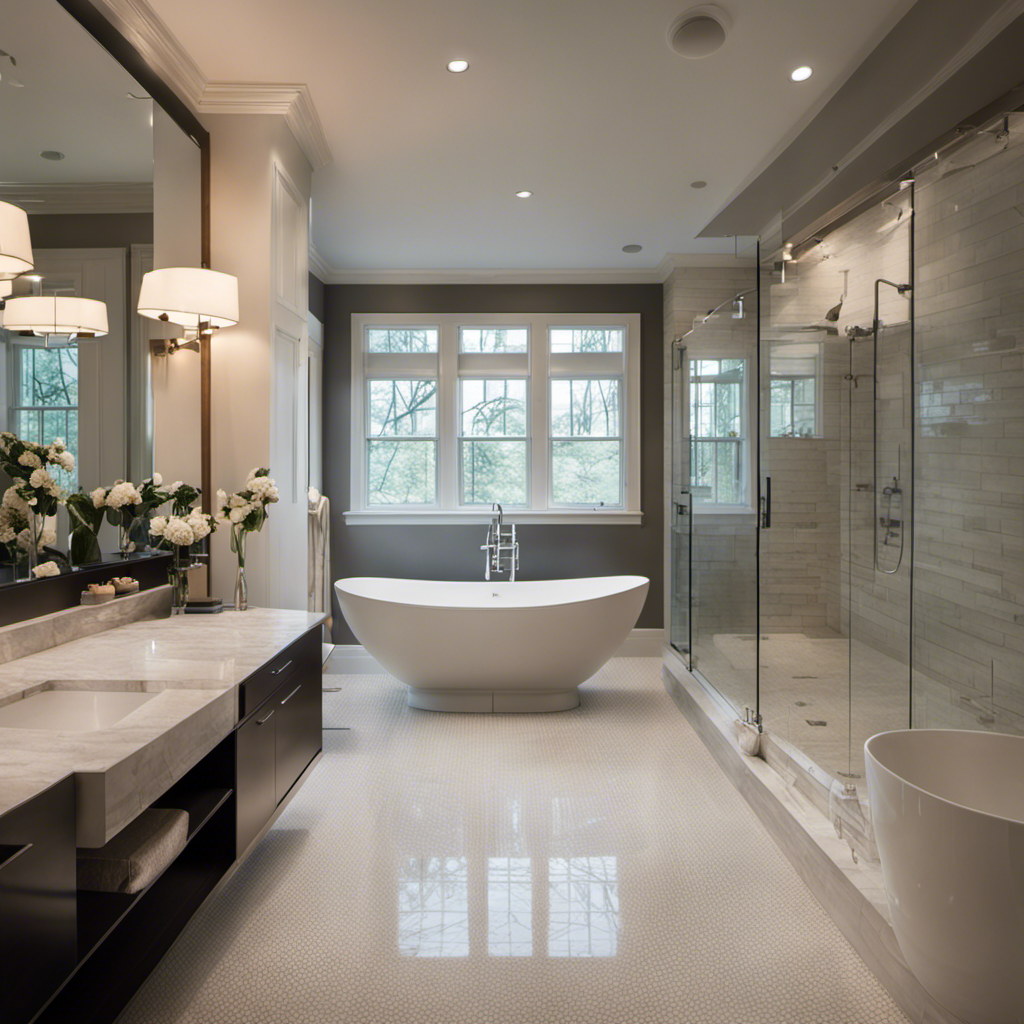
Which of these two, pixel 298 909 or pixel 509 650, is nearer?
pixel 298 909

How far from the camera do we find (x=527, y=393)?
17.5 ft

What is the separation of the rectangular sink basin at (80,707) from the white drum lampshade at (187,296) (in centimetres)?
135

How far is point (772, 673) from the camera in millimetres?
3104

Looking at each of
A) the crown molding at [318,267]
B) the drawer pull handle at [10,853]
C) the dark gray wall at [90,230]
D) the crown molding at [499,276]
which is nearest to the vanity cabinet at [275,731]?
the drawer pull handle at [10,853]

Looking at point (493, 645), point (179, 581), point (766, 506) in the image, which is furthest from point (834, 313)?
point (179, 581)

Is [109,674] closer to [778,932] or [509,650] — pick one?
[778,932]

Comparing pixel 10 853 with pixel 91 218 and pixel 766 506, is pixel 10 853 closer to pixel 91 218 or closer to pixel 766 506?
A: pixel 91 218

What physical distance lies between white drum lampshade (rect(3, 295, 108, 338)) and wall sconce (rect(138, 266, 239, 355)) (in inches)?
7.8

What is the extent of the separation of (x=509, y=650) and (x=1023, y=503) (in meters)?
2.36

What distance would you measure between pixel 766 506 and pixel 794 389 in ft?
1.66

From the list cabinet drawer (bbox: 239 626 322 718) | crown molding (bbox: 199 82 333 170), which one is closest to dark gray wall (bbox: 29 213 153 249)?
crown molding (bbox: 199 82 333 170)

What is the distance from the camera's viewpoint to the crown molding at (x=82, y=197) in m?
1.93

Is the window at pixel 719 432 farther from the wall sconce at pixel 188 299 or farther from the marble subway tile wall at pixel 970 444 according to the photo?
the wall sconce at pixel 188 299

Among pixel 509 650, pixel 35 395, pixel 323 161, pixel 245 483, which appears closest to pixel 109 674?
pixel 35 395
